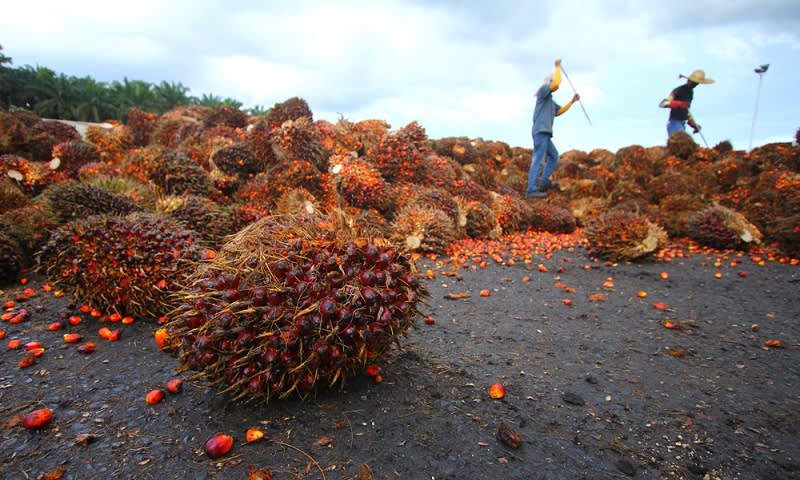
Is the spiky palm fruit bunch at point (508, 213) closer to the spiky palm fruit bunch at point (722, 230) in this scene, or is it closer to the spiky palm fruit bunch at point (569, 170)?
the spiky palm fruit bunch at point (722, 230)

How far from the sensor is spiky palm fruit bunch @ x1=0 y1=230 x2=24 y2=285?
3838 millimetres

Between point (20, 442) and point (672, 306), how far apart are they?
4799 millimetres

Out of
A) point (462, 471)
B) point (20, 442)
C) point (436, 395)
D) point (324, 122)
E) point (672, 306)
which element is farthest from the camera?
point (324, 122)

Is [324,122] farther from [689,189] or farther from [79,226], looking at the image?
[689,189]

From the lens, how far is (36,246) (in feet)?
13.4

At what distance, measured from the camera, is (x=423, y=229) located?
6.05 meters

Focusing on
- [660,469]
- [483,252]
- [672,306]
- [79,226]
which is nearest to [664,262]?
[672,306]

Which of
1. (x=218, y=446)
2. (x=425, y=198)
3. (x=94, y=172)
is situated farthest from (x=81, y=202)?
(x=425, y=198)

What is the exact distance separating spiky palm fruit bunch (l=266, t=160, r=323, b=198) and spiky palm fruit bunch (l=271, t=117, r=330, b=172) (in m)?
0.47

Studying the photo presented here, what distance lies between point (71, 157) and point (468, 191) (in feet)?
21.5

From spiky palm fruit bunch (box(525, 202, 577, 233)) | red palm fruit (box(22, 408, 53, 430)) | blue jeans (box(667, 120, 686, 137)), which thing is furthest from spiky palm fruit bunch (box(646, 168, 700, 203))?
red palm fruit (box(22, 408, 53, 430))

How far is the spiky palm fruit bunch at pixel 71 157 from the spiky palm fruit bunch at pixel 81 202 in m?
2.76

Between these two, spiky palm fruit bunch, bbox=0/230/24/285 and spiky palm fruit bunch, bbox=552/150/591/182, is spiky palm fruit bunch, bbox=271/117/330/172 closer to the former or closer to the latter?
spiky palm fruit bunch, bbox=0/230/24/285

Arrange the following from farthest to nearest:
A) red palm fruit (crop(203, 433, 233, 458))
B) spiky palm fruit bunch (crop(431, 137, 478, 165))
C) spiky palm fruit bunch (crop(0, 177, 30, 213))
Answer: spiky palm fruit bunch (crop(431, 137, 478, 165)) < spiky palm fruit bunch (crop(0, 177, 30, 213)) < red palm fruit (crop(203, 433, 233, 458))
